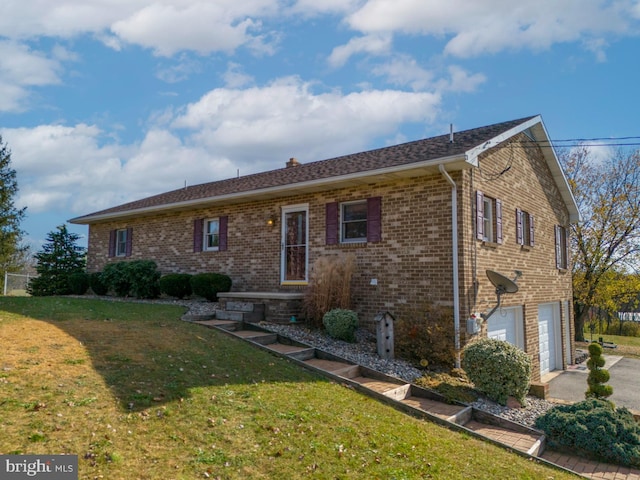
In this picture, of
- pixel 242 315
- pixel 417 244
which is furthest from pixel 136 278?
pixel 417 244

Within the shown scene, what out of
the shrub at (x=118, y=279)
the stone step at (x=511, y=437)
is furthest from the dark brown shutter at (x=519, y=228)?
the shrub at (x=118, y=279)

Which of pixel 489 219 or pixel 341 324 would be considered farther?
pixel 489 219

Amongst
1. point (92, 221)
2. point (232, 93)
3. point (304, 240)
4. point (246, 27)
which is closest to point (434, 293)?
point (304, 240)

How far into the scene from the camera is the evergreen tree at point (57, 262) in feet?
66.8

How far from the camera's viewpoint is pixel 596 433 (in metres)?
6.18

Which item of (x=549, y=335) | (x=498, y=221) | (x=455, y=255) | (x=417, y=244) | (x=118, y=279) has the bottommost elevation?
(x=549, y=335)

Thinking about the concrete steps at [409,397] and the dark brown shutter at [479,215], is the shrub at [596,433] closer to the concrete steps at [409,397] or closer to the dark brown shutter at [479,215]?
the concrete steps at [409,397]

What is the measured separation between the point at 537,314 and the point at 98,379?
38.3 ft

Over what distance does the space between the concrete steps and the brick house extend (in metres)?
2.15

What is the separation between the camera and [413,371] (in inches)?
323

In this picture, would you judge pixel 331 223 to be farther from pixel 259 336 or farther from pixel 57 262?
pixel 57 262

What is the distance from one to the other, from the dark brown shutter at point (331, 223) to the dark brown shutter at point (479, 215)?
10.9 ft

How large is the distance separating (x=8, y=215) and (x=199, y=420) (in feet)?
96.4

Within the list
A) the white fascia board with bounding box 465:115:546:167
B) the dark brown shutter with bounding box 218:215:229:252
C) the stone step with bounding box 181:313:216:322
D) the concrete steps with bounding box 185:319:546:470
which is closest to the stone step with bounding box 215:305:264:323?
the stone step with bounding box 181:313:216:322
